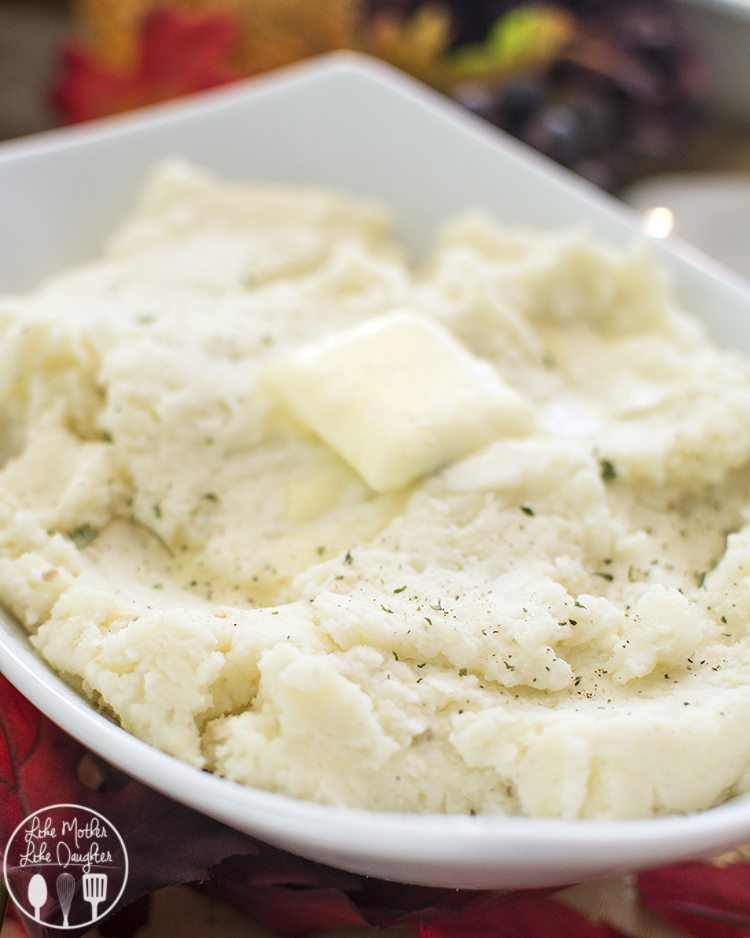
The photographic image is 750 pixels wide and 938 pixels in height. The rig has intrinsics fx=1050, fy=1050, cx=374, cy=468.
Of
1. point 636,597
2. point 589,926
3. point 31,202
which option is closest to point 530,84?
point 31,202

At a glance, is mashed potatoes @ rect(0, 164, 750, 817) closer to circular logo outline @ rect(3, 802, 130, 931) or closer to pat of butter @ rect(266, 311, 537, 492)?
pat of butter @ rect(266, 311, 537, 492)

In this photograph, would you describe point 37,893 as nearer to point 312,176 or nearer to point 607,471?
point 607,471

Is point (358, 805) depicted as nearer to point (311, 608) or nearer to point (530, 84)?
point (311, 608)

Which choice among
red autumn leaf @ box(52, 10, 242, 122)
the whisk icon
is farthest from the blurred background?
the whisk icon

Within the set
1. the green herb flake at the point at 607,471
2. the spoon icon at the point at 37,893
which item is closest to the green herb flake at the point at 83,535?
the spoon icon at the point at 37,893

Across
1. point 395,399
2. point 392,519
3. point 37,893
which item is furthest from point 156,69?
point 37,893

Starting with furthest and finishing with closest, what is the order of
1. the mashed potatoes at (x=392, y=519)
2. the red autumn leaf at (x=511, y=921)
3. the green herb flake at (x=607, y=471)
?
1. the green herb flake at (x=607, y=471)
2. the red autumn leaf at (x=511, y=921)
3. the mashed potatoes at (x=392, y=519)

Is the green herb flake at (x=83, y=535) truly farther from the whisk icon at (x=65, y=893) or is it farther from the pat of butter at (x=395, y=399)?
the whisk icon at (x=65, y=893)
